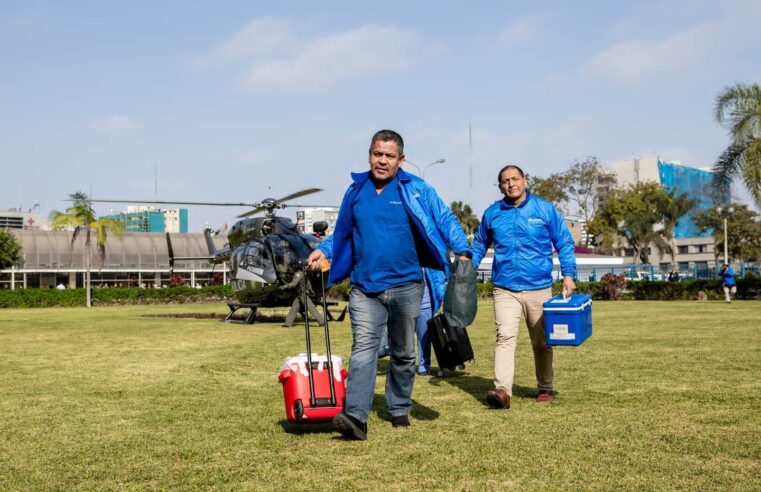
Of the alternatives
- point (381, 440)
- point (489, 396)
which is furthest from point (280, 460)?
point (489, 396)

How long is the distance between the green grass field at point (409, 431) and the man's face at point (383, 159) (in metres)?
1.93

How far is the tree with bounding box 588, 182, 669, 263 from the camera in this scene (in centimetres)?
7881

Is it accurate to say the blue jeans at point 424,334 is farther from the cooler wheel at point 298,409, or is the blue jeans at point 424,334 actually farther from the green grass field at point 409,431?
the cooler wheel at point 298,409

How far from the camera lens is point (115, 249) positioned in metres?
84.2

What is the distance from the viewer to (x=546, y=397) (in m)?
7.21

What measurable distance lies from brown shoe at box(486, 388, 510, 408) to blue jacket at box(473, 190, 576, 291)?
97cm

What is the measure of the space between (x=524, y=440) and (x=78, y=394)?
5102mm

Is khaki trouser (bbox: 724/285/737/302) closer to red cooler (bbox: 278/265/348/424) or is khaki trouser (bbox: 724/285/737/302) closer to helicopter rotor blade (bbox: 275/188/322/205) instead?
helicopter rotor blade (bbox: 275/188/322/205)

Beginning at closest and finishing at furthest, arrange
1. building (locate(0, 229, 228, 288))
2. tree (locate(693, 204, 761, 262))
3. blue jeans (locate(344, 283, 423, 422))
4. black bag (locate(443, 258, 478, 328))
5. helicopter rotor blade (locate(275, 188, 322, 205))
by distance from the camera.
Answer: blue jeans (locate(344, 283, 423, 422)) → black bag (locate(443, 258, 478, 328)) → helicopter rotor blade (locate(275, 188, 322, 205)) → building (locate(0, 229, 228, 288)) → tree (locate(693, 204, 761, 262))

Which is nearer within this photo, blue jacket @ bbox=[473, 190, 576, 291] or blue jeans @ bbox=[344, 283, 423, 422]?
blue jeans @ bbox=[344, 283, 423, 422]

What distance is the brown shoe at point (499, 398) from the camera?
22.2ft

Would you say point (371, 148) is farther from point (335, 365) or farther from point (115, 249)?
point (115, 249)

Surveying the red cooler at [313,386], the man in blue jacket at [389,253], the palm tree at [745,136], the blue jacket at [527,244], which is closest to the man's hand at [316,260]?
the man in blue jacket at [389,253]

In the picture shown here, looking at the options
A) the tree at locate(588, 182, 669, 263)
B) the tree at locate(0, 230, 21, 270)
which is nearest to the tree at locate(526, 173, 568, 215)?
the tree at locate(588, 182, 669, 263)
